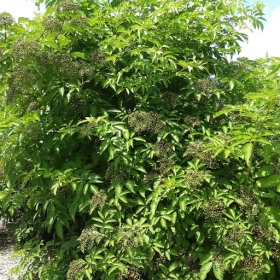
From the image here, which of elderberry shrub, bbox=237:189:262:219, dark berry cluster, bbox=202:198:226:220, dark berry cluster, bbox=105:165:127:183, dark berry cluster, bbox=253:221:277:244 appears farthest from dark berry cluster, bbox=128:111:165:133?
dark berry cluster, bbox=253:221:277:244

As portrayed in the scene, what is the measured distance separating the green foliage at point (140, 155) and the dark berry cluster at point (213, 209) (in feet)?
0.04

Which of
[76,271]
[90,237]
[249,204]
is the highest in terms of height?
[249,204]

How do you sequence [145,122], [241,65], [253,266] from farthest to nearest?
[241,65] → [145,122] → [253,266]

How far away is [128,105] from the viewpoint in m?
2.77

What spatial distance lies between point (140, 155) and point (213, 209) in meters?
0.80

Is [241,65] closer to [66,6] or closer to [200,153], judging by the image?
[200,153]

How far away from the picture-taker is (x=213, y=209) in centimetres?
197

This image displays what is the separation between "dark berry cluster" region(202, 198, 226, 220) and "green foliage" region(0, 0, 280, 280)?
1cm

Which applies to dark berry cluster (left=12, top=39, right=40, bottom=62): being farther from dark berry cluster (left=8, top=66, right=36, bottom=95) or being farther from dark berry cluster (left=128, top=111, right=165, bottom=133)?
dark berry cluster (left=128, top=111, right=165, bottom=133)

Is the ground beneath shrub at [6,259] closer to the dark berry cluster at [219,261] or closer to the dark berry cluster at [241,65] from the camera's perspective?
the dark berry cluster at [219,261]

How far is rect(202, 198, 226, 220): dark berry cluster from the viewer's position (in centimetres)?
197

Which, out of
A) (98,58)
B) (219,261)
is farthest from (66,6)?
(219,261)

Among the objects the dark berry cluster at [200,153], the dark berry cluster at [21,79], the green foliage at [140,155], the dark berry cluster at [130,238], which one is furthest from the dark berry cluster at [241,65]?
the dark berry cluster at [21,79]

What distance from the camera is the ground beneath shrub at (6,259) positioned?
3.33 meters
